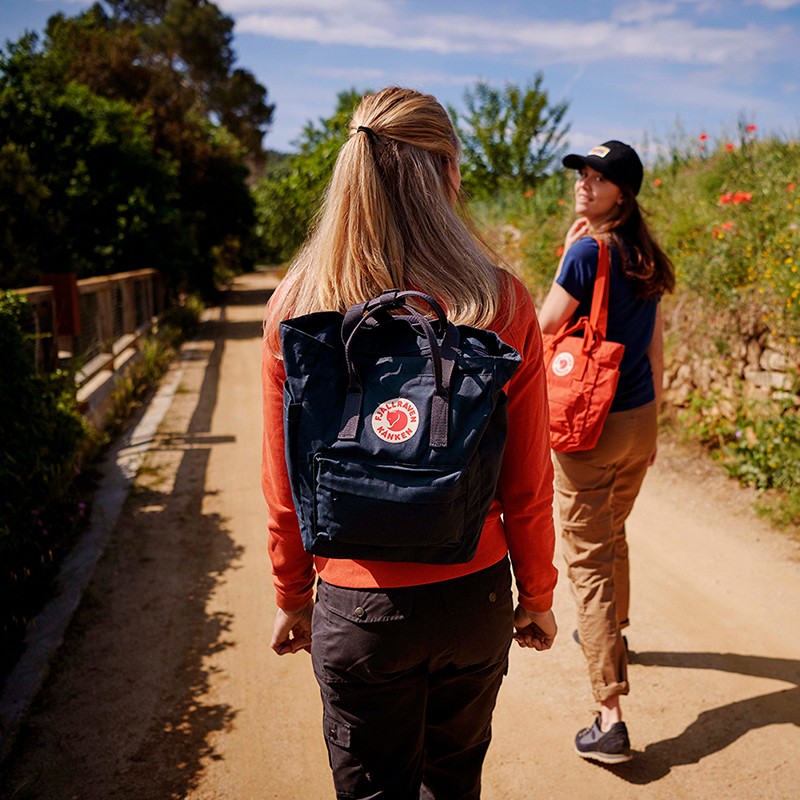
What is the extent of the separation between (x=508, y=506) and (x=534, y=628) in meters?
0.39

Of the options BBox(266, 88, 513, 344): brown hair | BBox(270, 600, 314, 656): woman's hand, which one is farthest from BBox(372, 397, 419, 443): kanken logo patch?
BBox(270, 600, 314, 656): woman's hand

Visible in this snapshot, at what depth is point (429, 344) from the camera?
1.39m

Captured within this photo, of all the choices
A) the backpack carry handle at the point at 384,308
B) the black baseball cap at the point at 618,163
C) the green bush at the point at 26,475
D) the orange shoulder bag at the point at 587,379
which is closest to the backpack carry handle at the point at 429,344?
the backpack carry handle at the point at 384,308

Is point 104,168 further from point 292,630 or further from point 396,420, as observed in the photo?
point 396,420

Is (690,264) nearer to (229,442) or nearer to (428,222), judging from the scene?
(229,442)

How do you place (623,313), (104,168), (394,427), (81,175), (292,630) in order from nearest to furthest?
(394,427) < (292,630) < (623,313) < (81,175) < (104,168)

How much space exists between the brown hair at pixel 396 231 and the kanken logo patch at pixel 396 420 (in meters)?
0.26

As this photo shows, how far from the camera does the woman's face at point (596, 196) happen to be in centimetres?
286

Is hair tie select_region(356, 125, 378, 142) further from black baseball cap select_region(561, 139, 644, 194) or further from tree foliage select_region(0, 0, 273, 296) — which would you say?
tree foliage select_region(0, 0, 273, 296)

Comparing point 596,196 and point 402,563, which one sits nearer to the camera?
point 402,563

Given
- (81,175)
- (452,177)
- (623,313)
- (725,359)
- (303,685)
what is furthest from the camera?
(81,175)

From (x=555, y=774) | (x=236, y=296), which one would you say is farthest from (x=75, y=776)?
(x=236, y=296)

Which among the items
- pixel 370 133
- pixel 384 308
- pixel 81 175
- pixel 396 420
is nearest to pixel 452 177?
pixel 370 133

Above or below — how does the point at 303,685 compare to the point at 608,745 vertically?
below
